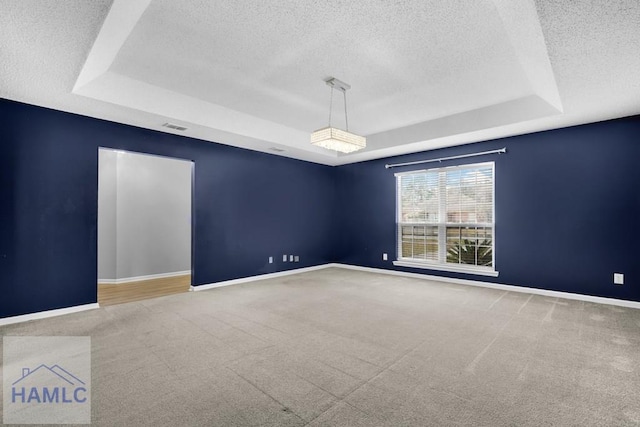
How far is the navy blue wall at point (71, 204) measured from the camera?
11.3ft

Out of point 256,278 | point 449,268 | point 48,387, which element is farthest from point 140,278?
point 449,268

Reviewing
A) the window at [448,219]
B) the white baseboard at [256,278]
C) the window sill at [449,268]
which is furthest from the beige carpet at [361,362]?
the window at [448,219]

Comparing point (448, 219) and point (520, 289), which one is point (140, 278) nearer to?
point (448, 219)

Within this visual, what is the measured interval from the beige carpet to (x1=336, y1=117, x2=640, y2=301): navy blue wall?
57 centimetres

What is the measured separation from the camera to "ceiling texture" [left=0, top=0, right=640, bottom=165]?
7.24 feet

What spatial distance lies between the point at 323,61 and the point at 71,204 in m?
3.61

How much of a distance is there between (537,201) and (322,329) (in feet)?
12.9

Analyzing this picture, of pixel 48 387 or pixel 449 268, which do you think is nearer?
pixel 48 387

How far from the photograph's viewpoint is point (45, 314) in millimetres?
3592

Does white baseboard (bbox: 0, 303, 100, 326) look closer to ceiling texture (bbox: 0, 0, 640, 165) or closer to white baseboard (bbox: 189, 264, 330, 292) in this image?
white baseboard (bbox: 189, 264, 330, 292)

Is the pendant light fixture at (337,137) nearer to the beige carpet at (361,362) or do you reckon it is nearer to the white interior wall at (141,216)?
the beige carpet at (361,362)

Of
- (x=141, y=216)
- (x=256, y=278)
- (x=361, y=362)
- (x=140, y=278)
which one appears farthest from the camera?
(x=141, y=216)

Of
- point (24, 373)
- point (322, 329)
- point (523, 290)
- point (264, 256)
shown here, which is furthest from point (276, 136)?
point (523, 290)

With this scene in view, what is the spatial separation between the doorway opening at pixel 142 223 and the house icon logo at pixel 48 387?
2.76 m
